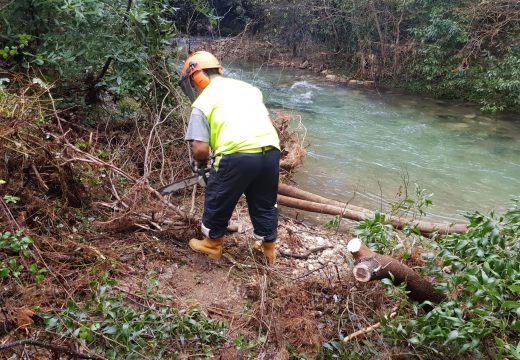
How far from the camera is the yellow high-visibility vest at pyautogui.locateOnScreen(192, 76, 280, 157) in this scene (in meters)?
2.98

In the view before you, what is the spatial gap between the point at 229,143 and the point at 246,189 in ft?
1.38

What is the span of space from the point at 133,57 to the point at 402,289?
12.3 feet

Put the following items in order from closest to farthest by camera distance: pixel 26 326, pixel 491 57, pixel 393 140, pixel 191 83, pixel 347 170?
pixel 26 326
pixel 191 83
pixel 347 170
pixel 393 140
pixel 491 57

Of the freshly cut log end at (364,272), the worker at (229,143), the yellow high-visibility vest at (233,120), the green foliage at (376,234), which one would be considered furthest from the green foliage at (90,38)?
the freshly cut log end at (364,272)

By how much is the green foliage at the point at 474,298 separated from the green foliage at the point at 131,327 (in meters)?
1.14

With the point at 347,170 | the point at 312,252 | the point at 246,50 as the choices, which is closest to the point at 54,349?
the point at 312,252

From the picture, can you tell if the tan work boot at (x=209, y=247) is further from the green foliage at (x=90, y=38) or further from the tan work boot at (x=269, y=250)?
the green foliage at (x=90, y=38)

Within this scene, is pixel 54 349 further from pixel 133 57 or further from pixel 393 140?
pixel 393 140

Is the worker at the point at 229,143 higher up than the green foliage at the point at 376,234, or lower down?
higher up

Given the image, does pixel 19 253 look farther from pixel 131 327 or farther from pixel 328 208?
pixel 328 208

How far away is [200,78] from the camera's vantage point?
3244 mm

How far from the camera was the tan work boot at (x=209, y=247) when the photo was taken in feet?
11.2

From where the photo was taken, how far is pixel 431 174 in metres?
7.33

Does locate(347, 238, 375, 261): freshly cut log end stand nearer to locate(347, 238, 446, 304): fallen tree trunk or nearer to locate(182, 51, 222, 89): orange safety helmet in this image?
locate(347, 238, 446, 304): fallen tree trunk
